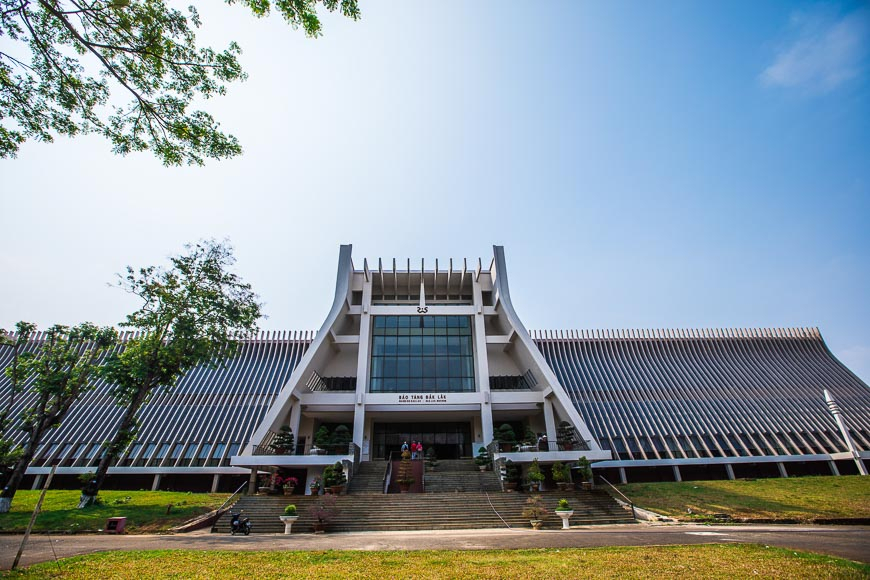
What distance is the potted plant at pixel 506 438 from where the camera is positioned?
67.1ft

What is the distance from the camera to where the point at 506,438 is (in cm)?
2094

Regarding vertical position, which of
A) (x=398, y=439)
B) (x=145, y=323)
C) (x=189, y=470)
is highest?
(x=145, y=323)

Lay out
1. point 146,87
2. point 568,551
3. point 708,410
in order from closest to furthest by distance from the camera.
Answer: point 146,87
point 568,551
point 708,410

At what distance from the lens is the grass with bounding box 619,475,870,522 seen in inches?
571

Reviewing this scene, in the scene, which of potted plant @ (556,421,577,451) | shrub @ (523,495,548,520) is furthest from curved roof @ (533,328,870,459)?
shrub @ (523,495,548,520)

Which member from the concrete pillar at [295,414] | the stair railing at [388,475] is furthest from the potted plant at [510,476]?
the concrete pillar at [295,414]

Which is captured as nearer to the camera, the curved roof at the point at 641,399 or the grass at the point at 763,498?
the grass at the point at 763,498

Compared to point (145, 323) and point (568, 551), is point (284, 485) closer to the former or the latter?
point (145, 323)

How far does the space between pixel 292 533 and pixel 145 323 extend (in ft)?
37.4

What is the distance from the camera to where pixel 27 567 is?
7543mm

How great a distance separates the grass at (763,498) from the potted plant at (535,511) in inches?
183

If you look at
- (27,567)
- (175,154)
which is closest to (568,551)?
(27,567)

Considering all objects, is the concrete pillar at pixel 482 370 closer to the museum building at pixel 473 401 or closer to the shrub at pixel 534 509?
the museum building at pixel 473 401

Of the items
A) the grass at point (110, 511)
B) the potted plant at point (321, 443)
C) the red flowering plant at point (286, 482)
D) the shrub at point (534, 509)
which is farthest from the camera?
the potted plant at point (321, 443)
